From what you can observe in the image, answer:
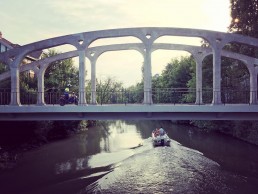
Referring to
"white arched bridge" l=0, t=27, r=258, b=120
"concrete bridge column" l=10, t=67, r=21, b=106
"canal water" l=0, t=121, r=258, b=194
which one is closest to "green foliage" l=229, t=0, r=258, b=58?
"white arched bridge" l=0, t=27, r=258, b=120

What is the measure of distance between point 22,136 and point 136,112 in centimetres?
1701

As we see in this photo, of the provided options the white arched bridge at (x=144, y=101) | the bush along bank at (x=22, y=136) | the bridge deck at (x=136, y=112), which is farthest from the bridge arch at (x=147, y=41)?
the bush along bank at (x=22, y=136)

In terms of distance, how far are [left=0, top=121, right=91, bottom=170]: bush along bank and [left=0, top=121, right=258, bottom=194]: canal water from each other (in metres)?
0.95

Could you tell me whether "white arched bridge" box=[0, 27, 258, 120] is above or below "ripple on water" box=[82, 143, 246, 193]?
above

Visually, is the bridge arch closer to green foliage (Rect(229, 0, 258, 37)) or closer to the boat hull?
green foliage (Rect(229, 0, 258, 37))

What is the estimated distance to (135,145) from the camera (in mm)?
33500

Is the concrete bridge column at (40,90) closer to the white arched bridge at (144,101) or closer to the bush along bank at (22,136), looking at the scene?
the white arched bridge at (144,101)

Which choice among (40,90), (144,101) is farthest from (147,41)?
(40,90)

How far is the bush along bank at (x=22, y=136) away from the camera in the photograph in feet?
79.8

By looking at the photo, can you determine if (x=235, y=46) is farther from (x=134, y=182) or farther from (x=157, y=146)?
(x=134, y=182)

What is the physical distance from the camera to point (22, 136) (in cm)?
2931

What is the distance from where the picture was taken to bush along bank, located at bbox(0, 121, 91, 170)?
2432 centimetres

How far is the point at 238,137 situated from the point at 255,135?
13.9 ft

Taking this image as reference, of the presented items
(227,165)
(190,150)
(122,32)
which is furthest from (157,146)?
(122,32)
